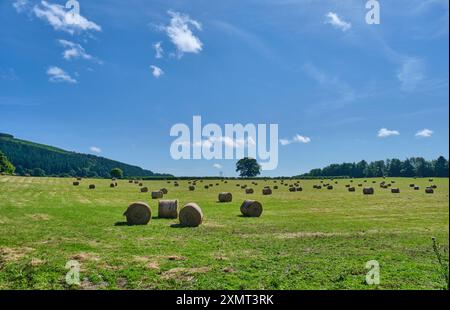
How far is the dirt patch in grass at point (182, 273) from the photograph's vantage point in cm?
1214

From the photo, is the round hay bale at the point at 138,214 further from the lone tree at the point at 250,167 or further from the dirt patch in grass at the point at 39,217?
the lone tree at the point at 250,167

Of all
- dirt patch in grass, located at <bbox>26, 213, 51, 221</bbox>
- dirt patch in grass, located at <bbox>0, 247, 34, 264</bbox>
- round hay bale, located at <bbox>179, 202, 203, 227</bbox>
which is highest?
round hay bale, located at <bbox>179, 202, 203, 227</bbox>

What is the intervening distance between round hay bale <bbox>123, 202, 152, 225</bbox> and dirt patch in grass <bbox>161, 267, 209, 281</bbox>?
12556 mm

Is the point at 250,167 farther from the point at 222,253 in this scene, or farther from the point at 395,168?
the point at 222,253

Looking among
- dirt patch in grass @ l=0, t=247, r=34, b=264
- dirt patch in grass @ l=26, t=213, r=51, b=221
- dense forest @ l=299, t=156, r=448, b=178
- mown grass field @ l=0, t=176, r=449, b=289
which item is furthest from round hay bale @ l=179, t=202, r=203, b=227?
dense forest @ l=299, t=156, r=448, b=178

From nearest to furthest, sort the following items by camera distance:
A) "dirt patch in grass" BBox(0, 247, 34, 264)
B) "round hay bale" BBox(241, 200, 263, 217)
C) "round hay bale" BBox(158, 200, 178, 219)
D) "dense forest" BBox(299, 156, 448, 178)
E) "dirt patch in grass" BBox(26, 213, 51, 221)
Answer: "dirt patch in grass" BBox(0, 247, 34, 264) < "dirt patch in grass" BBox(26, 213, 51, 221) < "round hay bale" BBox(158, 200, 178, 219) < "round hay bale" BBox(241, 200, 263, 217) < "dense forest" BBox(299, 156, 448, 178)

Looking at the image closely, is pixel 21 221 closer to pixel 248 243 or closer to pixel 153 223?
pixel 153 223

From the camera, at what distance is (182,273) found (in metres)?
12.7

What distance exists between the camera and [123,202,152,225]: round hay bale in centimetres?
2506

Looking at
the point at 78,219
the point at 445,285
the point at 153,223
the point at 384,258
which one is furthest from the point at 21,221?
the point at 445,285

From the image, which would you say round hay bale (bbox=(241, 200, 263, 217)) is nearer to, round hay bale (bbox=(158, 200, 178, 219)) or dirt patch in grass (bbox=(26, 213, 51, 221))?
round hay bale (bbox=(158, 200, 178, 219))

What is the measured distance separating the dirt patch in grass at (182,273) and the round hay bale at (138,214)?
1256 centimetres

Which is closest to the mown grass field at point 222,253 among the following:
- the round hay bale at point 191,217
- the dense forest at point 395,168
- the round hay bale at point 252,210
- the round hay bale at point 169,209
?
the round hay bale at point 191,217
